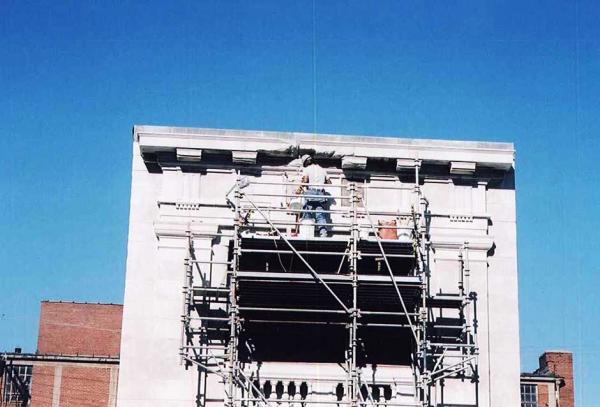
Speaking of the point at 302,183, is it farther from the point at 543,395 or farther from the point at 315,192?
the point at 543,395

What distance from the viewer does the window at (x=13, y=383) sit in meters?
68.8

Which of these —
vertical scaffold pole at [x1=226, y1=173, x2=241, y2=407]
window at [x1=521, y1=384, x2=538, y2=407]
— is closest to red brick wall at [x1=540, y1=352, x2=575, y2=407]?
window at [x1=521, y1=384, x2=538, y2=407]

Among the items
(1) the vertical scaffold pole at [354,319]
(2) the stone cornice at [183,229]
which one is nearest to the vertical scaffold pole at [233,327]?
(2) the stone cornice at [183,229]

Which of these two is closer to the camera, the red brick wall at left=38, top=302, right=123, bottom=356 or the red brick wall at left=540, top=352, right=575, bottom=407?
the red brick wall at left=540, top=352, right=575, bottom=407

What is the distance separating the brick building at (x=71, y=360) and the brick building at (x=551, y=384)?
24921 mm

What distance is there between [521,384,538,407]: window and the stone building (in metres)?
39.6

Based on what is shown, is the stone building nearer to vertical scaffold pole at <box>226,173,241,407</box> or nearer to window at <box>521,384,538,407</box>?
vertical scaffold pole at <box>226,173,241,407</box>

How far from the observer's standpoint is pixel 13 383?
227 feet

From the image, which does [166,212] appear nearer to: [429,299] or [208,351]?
[208,351]

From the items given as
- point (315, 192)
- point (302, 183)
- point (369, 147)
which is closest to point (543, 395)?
point (369, 147)

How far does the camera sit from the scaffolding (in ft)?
82.6

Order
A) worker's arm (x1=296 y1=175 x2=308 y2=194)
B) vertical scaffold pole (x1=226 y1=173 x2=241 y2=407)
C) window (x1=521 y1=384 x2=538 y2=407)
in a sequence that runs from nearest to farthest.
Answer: vertical scaffold pole (x1=226 y1=173 x2=241 y2=407) → worker's arm (x1=296 y1=175 x2=308 y2=194) → window (x1=521 y1=384 x2=538 y2=407)

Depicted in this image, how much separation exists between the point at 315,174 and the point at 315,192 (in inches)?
21.4

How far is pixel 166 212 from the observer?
26641 millimetres
